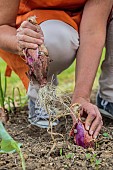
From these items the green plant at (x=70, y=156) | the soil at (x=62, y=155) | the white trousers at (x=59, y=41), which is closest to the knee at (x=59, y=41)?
the white trousers at (x=59, y=41)

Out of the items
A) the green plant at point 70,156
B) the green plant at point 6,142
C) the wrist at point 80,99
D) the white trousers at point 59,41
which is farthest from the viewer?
the white trousers at point 59,41

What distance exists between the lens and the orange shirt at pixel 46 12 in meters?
2.04

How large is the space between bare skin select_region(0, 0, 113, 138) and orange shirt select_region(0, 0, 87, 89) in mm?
64

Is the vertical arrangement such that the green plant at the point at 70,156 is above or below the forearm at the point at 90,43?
below

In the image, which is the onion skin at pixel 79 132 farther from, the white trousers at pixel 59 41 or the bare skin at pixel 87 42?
the white trousers at pixel 59 41

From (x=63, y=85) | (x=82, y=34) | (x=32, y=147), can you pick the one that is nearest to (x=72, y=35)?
(x=82, y=34)

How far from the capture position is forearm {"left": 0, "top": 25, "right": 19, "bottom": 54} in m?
1.82

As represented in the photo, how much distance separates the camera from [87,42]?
1950mm

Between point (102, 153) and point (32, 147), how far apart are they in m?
0.25

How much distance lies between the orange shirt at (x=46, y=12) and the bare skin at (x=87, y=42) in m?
0.06

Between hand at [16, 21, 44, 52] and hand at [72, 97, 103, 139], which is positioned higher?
hand at [16, 21, 44, 52]

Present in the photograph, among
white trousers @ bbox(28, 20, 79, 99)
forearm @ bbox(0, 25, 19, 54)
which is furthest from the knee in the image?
forearm @ bbox(0, 25, 19, 54)

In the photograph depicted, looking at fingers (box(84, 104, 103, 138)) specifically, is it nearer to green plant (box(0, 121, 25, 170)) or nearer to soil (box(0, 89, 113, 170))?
soil (box(0, 89, 113, 170))

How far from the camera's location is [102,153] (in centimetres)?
164
